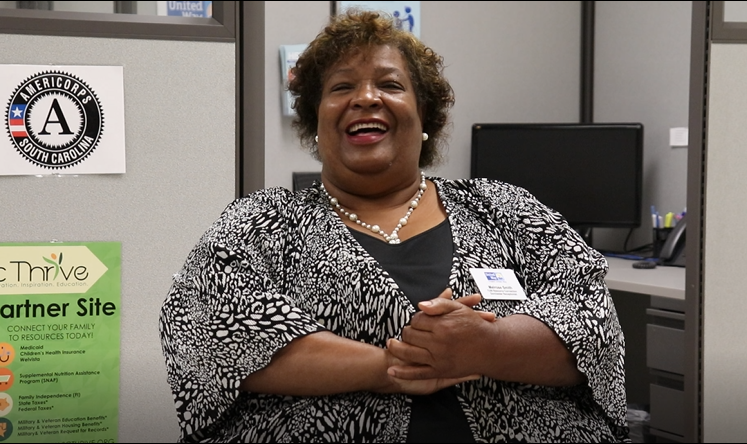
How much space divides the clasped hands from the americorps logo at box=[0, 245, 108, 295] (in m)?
0.64

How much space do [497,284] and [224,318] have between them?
466 mm

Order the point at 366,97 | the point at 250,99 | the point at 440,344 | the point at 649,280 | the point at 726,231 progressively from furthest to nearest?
the point at 649,280 → the point at 726,231 → the point at 250,99 → the point at 366,97 → the point at 440,344

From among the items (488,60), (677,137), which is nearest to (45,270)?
(488,60)

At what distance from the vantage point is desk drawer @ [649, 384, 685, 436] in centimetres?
230

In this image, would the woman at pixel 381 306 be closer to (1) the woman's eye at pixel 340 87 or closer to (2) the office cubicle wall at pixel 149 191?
(1) the woman's eye at pixel 340 87

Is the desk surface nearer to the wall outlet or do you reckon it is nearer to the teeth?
the wall outlet

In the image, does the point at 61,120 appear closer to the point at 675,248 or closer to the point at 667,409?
the point at 667,409

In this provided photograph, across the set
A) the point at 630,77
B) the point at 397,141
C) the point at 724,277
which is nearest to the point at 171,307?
the point at 397,141

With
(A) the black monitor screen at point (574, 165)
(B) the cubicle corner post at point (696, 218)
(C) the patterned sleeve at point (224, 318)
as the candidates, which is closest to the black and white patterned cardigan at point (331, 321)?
(C) the patterned sleeve at point (224, 318)

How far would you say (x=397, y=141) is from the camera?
152 cm

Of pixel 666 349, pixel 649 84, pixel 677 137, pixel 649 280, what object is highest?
pixel 649 84

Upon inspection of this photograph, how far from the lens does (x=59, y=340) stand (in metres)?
1.50

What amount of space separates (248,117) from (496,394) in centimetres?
73

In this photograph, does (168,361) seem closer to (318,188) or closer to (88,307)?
(88,307)
